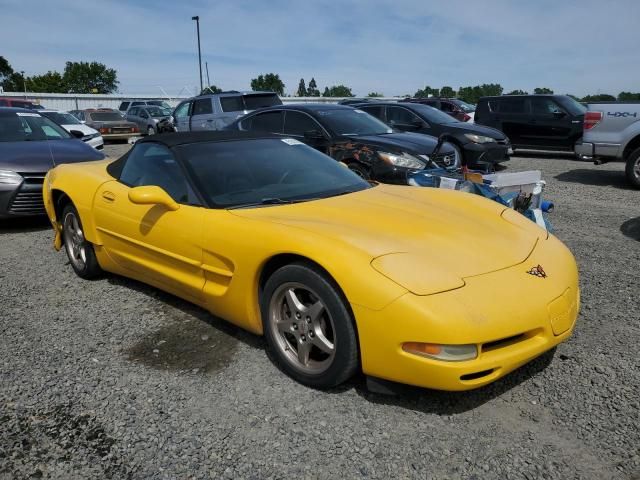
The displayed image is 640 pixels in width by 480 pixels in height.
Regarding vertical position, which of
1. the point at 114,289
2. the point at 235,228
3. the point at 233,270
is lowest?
the point at 114,289

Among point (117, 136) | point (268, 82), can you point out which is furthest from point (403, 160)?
point (268, 82)

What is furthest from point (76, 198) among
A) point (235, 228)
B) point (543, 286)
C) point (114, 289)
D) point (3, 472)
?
point (543, 286)

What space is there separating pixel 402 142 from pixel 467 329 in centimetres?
536

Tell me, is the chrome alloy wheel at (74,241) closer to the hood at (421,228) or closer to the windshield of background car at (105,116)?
the hood at (421,228)

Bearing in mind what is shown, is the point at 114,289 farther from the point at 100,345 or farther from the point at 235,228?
the point at 235,228

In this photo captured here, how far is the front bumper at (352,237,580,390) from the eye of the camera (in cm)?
234

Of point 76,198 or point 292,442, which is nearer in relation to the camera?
point 292,442

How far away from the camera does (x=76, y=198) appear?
14.6 feet

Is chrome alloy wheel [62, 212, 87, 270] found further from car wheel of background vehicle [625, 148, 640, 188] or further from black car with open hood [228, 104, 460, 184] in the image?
car wheel of background vehicle [625, 148, 640, 188]

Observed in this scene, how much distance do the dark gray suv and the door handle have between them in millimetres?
9396

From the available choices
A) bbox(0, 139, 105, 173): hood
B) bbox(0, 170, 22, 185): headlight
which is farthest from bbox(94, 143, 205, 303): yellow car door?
bbox(0, 139, 105, 173): hood

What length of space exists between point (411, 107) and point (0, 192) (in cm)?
784

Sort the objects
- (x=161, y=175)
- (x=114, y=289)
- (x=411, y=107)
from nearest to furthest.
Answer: (x=161, y=175)
(x=114, y=289)
(x=411, y=107)

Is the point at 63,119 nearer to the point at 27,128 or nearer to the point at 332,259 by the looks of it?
the point at 27,128
